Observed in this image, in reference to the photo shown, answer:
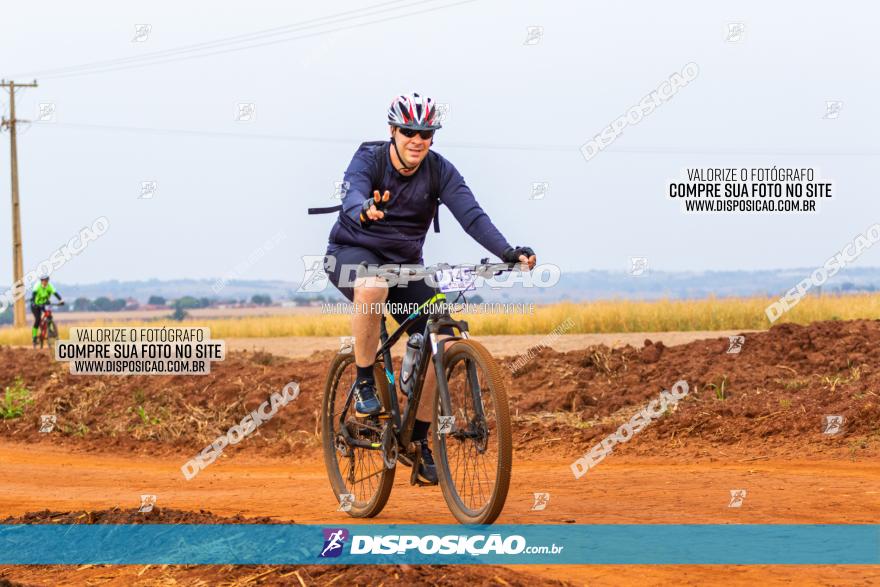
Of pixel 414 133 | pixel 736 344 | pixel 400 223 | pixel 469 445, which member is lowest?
pixel 469 445

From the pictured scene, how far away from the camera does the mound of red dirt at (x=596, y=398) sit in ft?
40.6

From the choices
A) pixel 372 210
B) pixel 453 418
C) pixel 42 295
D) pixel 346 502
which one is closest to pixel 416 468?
pixel 453 418

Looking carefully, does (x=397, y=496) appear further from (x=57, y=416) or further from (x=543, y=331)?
(x=543, y=331)

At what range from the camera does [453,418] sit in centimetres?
689

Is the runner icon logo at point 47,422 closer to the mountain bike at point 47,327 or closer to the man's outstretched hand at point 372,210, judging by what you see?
the man's outstretched hand at point 372,210

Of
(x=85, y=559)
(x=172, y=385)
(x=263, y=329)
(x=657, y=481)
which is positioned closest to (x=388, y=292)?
(x=85, y=559)

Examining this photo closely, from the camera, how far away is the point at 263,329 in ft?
119

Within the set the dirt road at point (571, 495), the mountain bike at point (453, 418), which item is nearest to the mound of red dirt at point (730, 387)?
the dirt road at point (571, 495)

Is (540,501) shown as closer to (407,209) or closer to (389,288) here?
(389,288)

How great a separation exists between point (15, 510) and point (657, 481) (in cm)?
550

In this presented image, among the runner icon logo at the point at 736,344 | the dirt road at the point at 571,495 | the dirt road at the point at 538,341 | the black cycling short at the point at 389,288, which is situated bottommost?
the dirt road at the point at 571,495

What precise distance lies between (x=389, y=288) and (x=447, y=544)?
1.82 metres

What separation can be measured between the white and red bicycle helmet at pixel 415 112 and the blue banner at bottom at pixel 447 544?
2577mm

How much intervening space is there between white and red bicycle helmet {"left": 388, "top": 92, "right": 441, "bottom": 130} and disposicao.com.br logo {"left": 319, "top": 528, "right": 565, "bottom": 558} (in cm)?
259
